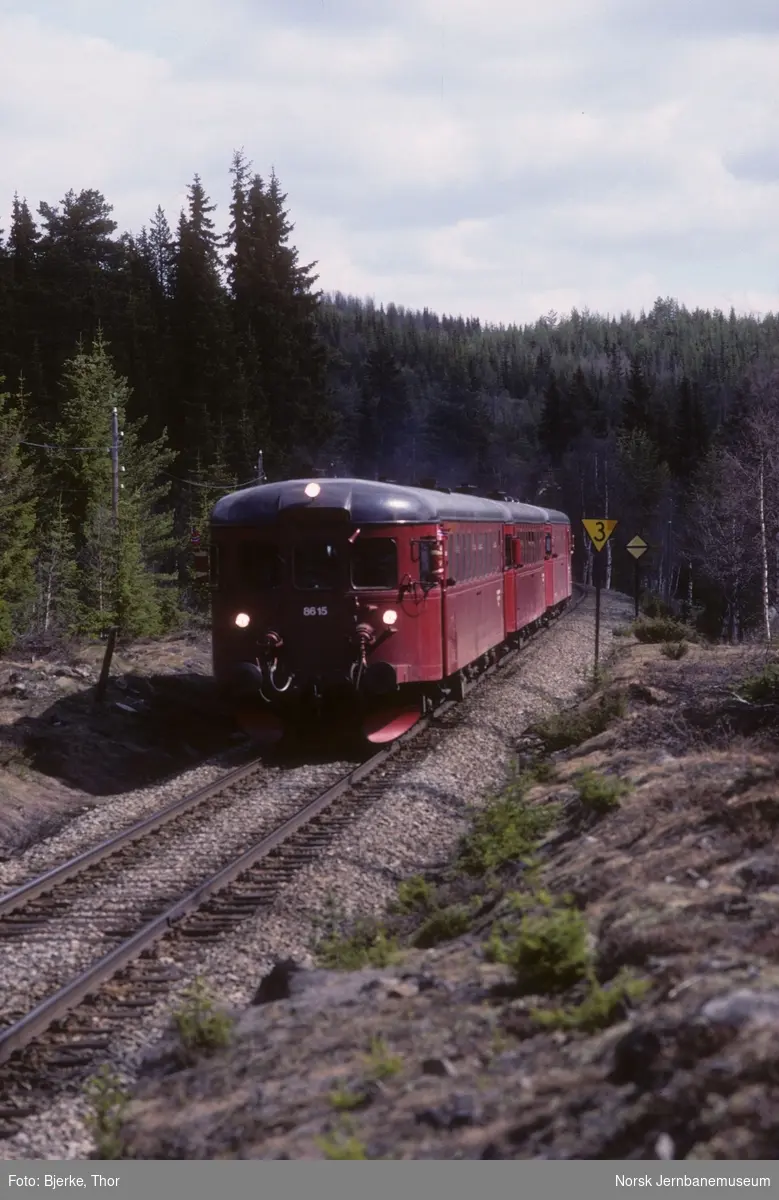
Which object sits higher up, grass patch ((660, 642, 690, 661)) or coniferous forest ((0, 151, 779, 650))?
coniferous forest ((0, 151, 779, 650))

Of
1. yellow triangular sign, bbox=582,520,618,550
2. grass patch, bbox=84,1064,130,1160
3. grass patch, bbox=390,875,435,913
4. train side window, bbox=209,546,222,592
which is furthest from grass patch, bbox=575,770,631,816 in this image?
yellow triangular sign, bbox=582,520,618,550

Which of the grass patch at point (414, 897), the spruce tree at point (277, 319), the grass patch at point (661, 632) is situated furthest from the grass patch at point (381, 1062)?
the spruce tree at point (277, 319)

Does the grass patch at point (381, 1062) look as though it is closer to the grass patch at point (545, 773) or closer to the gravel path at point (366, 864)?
the gravel path at point (366, 864)

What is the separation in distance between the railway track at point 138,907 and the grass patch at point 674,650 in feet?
31.5

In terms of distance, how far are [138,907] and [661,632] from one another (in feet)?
61.4

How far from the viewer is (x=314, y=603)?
48.6ft

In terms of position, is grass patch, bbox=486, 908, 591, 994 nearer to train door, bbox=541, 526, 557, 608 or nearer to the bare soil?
the bare soil

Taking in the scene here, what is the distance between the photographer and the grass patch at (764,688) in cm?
1295

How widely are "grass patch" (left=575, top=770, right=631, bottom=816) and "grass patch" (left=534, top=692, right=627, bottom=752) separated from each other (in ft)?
15.5

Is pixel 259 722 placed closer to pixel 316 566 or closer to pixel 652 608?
pixel 316 566

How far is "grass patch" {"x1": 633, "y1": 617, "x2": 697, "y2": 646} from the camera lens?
26250 millimetres

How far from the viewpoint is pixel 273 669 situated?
48.3 feet

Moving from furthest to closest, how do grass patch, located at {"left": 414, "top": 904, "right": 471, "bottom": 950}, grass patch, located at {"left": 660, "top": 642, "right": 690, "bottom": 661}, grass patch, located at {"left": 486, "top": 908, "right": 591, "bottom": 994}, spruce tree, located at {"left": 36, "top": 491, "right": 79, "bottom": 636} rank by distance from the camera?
spruce tree, located at {"left": 36, "top": 491, "right": 79, "bottom": 636} → grass patch, located at {"left": 660, "top": 642, "right": 690, "bottom": 661} → grass patch, located at {"left": 414, "top": 904, "right": 471, "bottom": 950} → grass patch, located at {"left": 486, "top": 908, "right": 591, "bottom": 994}

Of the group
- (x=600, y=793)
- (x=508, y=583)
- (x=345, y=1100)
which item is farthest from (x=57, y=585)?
(x=345, y=1100)
